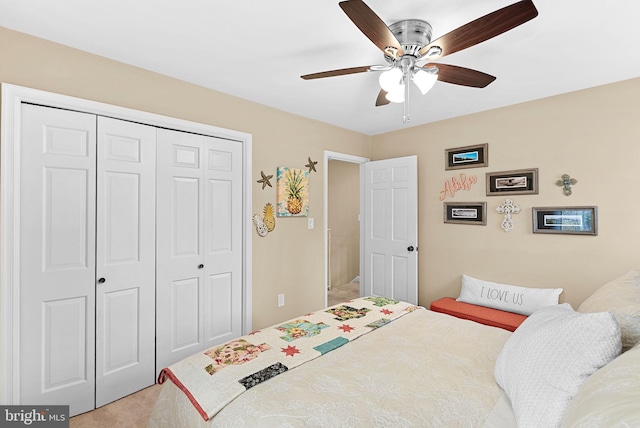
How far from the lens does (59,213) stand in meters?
2.08

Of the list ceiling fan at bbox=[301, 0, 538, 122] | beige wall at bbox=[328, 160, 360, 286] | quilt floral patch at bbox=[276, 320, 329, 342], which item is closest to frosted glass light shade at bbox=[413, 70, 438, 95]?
ceiling fan at bbox=[301, 0, 538, 122]

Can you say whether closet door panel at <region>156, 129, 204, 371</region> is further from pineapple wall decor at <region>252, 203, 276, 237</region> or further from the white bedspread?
the white bedspread

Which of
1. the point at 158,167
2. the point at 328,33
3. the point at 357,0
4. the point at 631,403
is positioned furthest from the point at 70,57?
the point at 631,403

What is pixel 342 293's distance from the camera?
5.32m

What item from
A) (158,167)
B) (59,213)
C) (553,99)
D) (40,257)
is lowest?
(40,257)

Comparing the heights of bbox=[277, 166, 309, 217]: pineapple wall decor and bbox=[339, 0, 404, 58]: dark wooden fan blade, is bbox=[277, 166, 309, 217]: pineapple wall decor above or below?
below

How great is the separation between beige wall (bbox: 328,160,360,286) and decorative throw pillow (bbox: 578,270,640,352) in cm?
425

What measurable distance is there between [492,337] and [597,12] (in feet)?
6.10

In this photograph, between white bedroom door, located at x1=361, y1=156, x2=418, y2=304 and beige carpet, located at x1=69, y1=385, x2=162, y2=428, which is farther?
white bedroom door, located at x1=361, y1=156, x2=418, y2=304

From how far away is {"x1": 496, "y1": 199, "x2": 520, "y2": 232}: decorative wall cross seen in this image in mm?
3158

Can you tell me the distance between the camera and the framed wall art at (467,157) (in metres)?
3.35

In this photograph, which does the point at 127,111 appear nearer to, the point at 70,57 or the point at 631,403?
the point at 70,57

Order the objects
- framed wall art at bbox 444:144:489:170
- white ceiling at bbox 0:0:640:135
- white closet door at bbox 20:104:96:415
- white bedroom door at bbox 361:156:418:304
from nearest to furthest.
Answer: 1. white ceiling at bbox 0:0:640:135
2. white closet door at bbox 20:104:96:415
3. framed wall art at bbox 444:144:489:170
4. white bedroom door at bbox 361:156:418:304

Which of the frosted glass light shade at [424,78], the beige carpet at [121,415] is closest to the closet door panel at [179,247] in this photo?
the beige carpet at [121,415]
